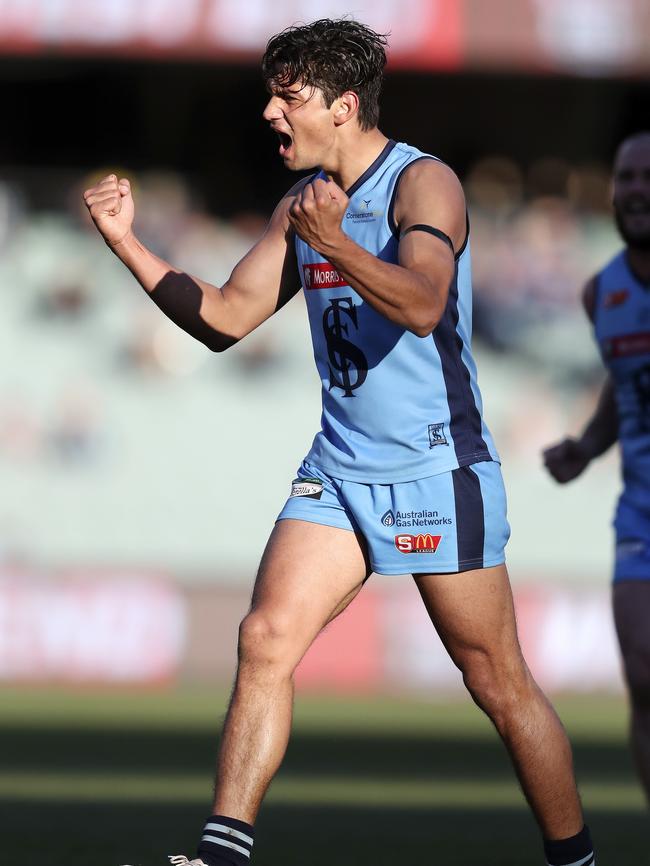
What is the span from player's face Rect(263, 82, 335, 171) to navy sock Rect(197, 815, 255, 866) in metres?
1.85

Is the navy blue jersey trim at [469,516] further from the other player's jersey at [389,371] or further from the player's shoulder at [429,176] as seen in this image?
the player's shoulder at [429,176]

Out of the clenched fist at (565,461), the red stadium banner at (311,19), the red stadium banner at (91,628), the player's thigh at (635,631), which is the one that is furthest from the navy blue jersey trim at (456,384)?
the red stadium banner at (311,19)

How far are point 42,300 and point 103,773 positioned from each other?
10.5 metres

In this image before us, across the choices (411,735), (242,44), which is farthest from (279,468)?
(411,735)

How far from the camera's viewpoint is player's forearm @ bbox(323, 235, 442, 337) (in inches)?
177

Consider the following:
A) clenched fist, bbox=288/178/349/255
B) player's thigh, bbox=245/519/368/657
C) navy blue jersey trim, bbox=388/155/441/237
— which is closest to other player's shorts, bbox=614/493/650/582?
player's thigh, bbox=245/519/368/657

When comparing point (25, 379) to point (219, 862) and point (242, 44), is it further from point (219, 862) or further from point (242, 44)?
point (219, 862)

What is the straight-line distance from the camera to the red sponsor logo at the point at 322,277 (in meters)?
5.10

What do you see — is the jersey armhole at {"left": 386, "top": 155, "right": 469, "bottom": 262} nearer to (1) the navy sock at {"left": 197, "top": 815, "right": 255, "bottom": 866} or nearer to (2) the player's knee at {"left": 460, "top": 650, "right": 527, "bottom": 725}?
(2) the player's knee at {"left": 460, "top": 650, "right": 527, "bottom": 725}

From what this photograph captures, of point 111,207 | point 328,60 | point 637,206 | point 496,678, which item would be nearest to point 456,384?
point 496,678

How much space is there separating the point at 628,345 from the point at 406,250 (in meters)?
2.25

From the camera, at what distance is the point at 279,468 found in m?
18.6

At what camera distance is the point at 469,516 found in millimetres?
5051

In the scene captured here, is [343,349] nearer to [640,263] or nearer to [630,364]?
[630,364]
